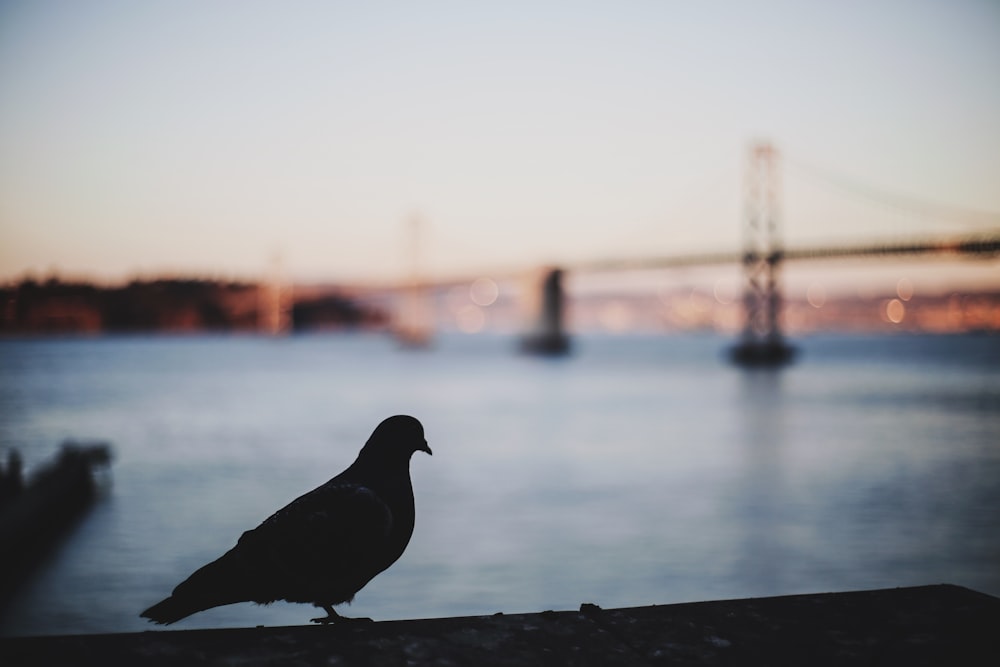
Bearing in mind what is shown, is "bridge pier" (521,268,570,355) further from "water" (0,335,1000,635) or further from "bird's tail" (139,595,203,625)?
"bird's tail" (139,595,203,625)

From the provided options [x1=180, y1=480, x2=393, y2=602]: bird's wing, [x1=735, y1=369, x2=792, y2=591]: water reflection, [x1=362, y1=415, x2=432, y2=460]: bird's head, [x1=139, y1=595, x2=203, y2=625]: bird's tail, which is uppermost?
[x1=362, y1=415, x2=432, y2=460]: bird's head

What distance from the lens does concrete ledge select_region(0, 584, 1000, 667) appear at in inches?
72.4

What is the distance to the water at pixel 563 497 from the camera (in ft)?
34.0

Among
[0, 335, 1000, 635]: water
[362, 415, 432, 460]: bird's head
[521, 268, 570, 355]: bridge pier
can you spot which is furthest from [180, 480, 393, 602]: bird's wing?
[521, 268, 570, 355]: bridge pier

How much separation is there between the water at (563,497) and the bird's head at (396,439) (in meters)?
6.72

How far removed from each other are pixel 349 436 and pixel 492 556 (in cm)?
1598

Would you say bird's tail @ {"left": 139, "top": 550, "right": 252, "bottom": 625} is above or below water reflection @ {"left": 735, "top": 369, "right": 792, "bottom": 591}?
above

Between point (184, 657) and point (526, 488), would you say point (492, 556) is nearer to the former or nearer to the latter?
point (526, 488)

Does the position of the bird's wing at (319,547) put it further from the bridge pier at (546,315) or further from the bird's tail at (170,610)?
the bridge pier at (546,315)

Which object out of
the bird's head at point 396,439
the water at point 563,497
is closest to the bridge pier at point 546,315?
the water at point 563,497

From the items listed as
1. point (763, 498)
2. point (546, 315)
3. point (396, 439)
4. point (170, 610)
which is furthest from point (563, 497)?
point (546, 315)

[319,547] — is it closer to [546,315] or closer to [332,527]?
[332,527]

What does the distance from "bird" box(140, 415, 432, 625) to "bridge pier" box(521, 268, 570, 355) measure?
66.8 m

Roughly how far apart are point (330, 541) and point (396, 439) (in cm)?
34
